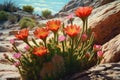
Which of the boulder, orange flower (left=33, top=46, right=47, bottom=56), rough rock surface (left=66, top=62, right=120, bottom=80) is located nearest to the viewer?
rough rock surface (left=66, top=62, right=120, bottom=80)

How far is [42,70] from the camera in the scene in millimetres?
5770

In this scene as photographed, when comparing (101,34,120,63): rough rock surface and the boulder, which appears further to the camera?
the boulder

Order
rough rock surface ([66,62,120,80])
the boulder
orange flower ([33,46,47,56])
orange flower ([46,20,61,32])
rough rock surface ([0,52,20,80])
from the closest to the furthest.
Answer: rough rock surface ([66,62,120,80])
orange flower ([33,46,47,56])
orange flower ([46,20,61,32])
rough rock surface ([0,52,20,80])
the boulder

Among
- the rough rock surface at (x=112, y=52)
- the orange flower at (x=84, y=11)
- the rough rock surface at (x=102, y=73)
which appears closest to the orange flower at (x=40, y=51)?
the rough rock surface at (x=102, y=73)

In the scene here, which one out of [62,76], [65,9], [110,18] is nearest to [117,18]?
[110,18]

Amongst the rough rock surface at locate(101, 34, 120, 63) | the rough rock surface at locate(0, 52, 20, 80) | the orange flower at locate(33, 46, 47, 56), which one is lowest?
the rough rock surface at locate(0, 52, 20, 80)

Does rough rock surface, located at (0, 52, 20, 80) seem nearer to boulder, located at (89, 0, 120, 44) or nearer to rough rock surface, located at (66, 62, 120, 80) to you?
rough rock surface, located at (66, 62, 120, 80)

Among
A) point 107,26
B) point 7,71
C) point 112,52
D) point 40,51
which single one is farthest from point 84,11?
point 7,71

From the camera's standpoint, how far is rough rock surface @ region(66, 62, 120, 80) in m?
5.22

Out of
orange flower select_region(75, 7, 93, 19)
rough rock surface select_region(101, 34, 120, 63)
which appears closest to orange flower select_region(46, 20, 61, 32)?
orange flower select_region(75, 7, 93, 19)

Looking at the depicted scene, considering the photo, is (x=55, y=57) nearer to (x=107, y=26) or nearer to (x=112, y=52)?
(x=112, y=52)

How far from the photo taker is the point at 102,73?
535cm

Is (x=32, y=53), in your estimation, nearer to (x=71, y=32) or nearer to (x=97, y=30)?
(x=71, y=32)

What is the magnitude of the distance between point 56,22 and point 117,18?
227 centimetres
